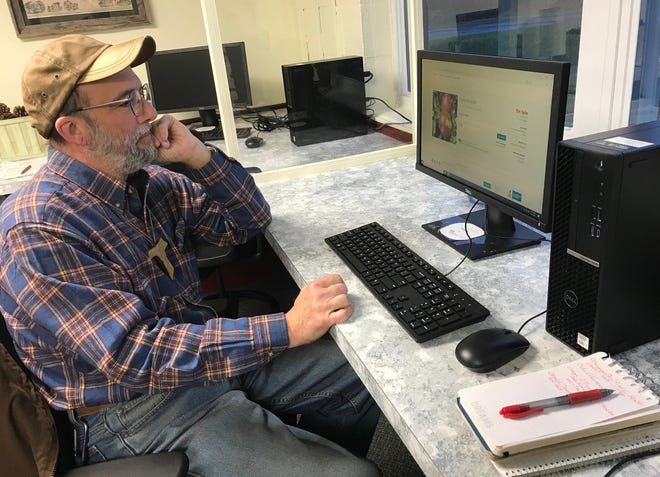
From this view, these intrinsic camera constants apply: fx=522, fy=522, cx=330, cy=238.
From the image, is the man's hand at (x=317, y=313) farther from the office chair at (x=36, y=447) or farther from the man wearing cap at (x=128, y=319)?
the office chair at (x=36, y=447)

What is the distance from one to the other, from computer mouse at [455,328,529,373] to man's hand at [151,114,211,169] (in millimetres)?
856

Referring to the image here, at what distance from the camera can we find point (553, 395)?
0.71 metres

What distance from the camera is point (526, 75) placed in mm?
1033

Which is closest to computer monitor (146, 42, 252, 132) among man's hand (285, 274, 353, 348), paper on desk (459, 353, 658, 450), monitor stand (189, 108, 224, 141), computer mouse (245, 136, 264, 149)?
monitor stand (189, 108, 224, 141)

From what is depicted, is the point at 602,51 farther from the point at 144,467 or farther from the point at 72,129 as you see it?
the point at 144,467

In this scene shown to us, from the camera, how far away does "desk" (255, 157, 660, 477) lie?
71 centimetres

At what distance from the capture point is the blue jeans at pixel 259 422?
98 centimetres

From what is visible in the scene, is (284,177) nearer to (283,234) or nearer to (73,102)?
(283,234)

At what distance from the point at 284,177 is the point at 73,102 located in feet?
3.11

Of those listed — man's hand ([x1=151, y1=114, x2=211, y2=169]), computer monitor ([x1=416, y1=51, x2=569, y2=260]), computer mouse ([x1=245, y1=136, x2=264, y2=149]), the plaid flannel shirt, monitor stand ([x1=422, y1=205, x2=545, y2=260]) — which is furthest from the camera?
computer mouse ([x1=245, y1=136, x2=264, y2=149])

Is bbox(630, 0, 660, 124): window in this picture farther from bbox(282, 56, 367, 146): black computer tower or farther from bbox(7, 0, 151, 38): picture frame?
bbox(7, 0, 151, 38): picture frame

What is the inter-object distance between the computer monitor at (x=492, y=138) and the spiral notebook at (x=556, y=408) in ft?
1.29

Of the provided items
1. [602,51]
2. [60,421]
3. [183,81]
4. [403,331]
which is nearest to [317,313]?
[403,331]

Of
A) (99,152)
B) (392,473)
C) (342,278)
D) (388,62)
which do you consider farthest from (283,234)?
(388,62)
